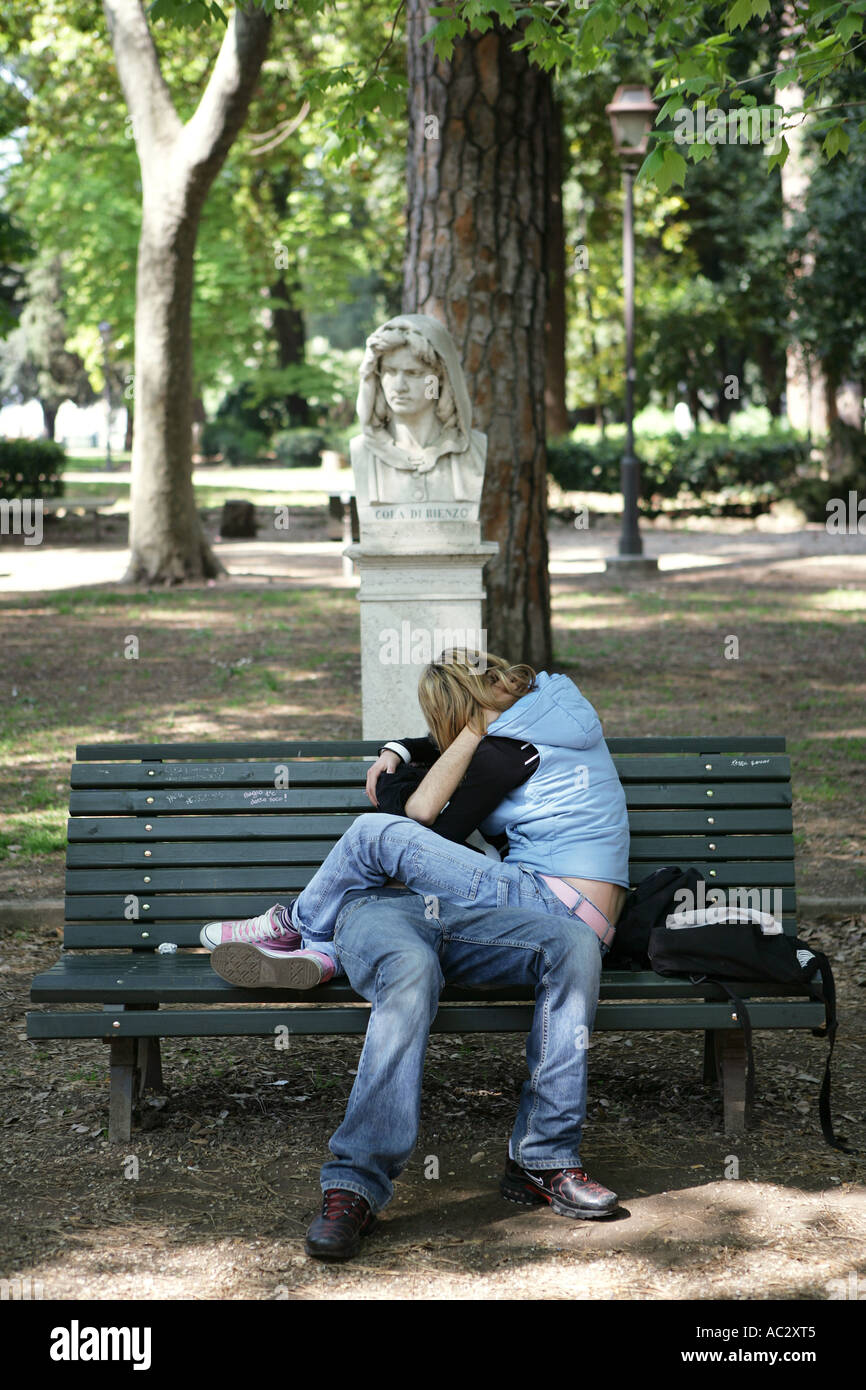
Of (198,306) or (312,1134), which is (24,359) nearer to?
(198,306)

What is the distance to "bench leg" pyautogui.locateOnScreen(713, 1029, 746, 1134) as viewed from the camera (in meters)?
4.07

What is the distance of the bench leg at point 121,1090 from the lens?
4078 millimetres

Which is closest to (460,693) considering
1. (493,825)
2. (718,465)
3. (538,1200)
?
(493,825)

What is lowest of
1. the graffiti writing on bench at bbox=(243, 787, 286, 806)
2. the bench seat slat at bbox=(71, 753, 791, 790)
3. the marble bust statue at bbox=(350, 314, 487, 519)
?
the graffiti writing on bench at bbox=(243, 787, 286, 806)

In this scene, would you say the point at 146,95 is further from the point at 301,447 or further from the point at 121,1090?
the point at 301,447

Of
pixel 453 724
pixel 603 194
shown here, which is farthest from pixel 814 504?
pixel 453 724

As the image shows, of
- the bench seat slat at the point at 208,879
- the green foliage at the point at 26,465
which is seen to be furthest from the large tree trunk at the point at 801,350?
the bench seat slat at the point at 208,879

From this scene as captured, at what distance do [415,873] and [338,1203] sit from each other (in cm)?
87

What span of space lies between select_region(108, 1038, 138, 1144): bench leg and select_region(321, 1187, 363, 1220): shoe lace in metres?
0.85

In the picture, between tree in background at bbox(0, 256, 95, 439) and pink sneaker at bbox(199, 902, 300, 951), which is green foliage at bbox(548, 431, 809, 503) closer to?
pink sneaker at bbox(199, 902, 300, 951)

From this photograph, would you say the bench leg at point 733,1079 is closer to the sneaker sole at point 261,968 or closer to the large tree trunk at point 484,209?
the sneaker sole at point 261,968

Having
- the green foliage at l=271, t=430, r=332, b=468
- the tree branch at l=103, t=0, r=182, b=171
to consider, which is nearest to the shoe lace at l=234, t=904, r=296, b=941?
the tree branch at l=103, t=0, r=182, b=171

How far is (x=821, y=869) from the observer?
6.79 metres

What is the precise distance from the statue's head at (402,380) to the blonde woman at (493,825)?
238cm
